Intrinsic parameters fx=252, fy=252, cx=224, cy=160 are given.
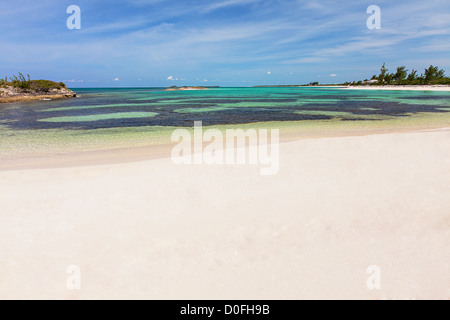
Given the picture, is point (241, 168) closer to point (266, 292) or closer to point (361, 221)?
point (361, 221)

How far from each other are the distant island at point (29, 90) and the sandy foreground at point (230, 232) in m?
62.5

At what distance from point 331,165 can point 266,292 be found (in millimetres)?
5426

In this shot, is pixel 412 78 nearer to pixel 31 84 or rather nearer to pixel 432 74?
pixel 432 74

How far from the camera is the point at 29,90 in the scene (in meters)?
64.2

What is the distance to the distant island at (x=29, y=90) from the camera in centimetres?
5672

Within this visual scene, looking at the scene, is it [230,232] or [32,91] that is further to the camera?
[32,91]

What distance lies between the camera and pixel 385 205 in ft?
17.3

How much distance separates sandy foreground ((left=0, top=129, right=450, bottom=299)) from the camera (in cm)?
340

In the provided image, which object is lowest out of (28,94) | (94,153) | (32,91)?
(94,153)

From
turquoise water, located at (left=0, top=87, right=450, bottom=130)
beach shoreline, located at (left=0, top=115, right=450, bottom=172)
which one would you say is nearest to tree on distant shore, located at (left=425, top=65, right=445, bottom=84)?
turquoise water, located at (left=0, top=87, right=450, bottom=130)

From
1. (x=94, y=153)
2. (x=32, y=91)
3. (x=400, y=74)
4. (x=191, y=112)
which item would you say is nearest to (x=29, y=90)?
(x=32, y=91)

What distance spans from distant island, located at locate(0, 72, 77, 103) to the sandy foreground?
6253 cm

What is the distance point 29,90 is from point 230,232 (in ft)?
263

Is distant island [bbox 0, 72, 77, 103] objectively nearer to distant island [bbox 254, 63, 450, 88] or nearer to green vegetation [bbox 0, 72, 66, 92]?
green vegetation [bbox 0, 72, 66, 92]
